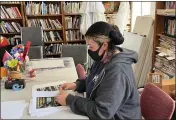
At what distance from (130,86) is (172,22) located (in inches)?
68.2

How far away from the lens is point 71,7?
3.96 meters

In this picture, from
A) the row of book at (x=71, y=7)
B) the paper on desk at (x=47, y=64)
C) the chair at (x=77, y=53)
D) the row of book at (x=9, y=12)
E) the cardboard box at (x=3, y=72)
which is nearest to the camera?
the cardboard box at (x=3, y=72)

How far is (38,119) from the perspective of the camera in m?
1.05

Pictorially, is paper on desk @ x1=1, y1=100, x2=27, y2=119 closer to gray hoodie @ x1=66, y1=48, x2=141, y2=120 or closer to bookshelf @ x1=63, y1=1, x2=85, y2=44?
gray hoodie @ x1=66, y1=48, x2=141, y2=120

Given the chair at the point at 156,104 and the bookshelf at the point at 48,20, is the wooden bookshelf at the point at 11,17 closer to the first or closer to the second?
the bookshelf at the point at 48,20

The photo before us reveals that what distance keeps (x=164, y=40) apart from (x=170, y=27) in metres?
0.20

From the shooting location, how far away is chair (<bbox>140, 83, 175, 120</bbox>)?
3.97ft

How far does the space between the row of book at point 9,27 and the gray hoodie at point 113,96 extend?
3209 mm

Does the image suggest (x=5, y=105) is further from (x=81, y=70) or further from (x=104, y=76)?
(x=81, y=70)

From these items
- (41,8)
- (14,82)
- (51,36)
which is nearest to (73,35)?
(51,36)

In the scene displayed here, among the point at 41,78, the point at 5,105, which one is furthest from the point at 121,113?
the point at 41,78

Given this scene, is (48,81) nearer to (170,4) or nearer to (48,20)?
(170,4)

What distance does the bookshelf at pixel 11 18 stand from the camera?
383 cm

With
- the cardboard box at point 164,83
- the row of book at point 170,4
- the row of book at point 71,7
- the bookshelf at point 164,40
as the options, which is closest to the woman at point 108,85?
the cardboard box at point 164,83
